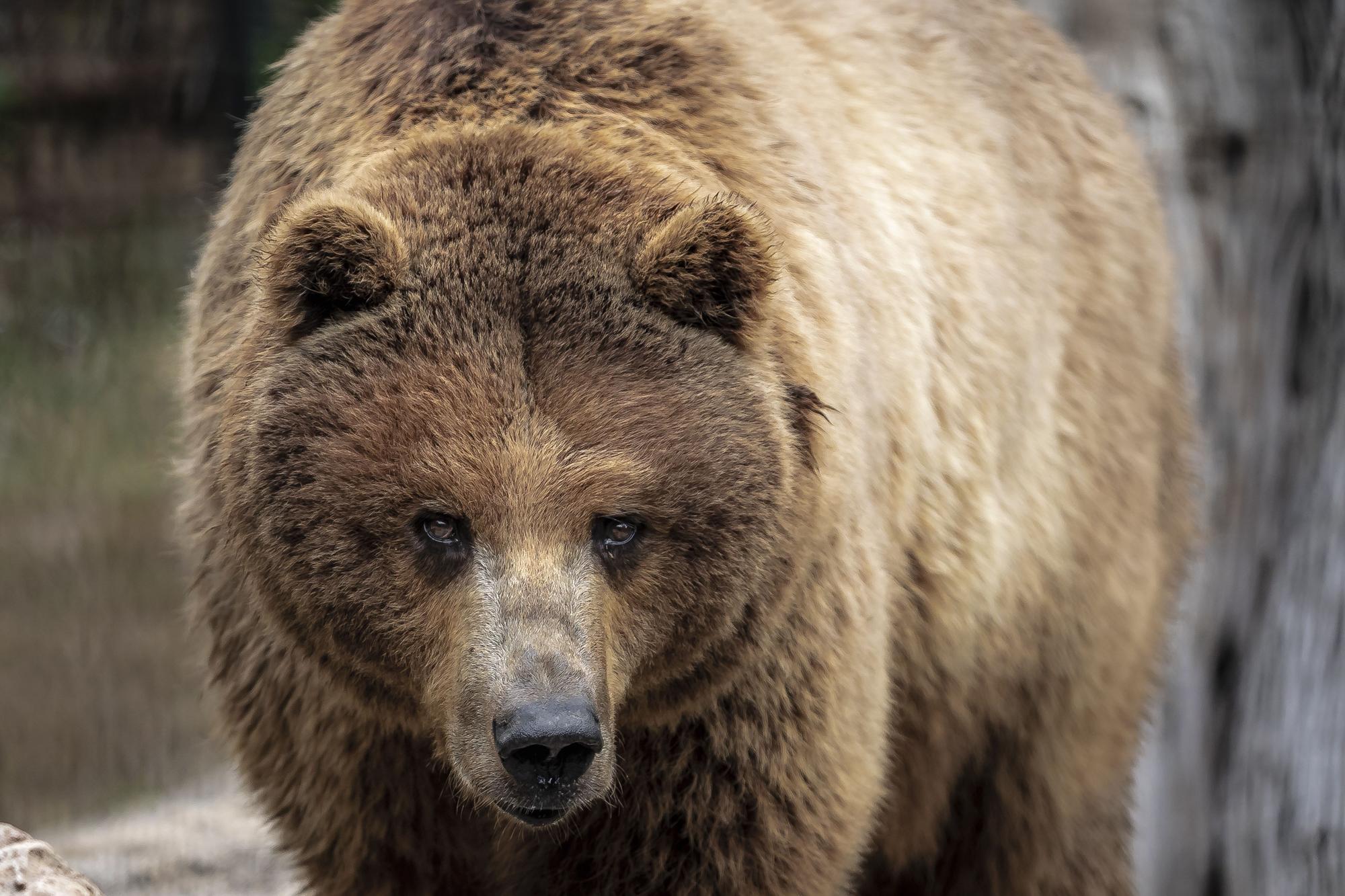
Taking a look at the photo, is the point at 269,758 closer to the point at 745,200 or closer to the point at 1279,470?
the point at 745,200

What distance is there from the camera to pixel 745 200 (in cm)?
370

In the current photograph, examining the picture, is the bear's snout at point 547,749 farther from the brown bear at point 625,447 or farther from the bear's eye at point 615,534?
the bear's eye at point 615,534

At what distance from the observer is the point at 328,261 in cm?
340

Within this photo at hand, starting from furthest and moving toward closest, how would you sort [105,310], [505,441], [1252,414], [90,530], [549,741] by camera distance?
[105,310] → [90,530] → [1252,414] → [505,441] → [549,741]

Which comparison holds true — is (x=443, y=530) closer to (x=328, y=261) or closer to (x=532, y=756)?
(x=532, y=756)

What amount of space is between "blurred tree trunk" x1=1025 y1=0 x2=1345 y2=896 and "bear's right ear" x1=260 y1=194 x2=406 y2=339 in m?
4.98

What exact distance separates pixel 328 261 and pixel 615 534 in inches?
34.9

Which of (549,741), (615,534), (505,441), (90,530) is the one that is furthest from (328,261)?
(90,530)

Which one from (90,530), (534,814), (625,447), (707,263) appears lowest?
(90,530)

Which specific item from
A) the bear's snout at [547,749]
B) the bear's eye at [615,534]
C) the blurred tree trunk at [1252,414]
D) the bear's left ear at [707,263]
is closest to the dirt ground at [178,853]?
the bear's snout at [547,749]

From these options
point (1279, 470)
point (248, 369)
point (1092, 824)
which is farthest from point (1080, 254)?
point (248, 369)

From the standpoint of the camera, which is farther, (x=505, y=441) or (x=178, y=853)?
(x=178, y=853)

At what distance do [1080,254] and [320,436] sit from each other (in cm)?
309

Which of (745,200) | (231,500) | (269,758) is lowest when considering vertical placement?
(269,758)
